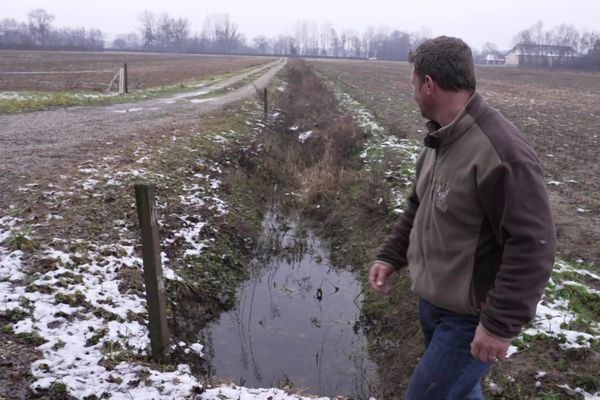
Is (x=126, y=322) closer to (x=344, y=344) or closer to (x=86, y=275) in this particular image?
(x=86, y=275)

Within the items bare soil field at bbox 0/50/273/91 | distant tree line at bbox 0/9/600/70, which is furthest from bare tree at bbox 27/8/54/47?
bare soil field at bbox 0/50/273/91

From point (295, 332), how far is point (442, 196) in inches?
153

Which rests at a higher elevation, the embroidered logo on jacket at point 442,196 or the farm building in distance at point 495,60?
the farm building in distance at point 495,60

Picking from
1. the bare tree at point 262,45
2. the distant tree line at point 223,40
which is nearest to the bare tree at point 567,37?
the distant tree line at point 223,40

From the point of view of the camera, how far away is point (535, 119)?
17.9 m

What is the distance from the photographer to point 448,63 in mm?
2033

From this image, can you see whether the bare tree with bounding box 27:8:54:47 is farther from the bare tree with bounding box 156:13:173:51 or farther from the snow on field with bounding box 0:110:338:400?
the snow on field with bounding box 0:110:338:400

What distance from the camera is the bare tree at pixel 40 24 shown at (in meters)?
116

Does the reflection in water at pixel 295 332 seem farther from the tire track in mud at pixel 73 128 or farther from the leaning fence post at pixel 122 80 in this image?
the leaning fence post at pixel 122 80

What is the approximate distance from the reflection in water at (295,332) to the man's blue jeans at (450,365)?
7.63 ft

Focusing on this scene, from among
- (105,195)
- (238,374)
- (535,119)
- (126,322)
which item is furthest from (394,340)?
(535,119)

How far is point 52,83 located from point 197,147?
17.3 meters

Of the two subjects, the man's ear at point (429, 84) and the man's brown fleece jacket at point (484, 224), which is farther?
the man's ear at point (429, 84)

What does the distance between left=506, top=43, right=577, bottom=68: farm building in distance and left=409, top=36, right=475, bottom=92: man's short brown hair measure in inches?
3560
